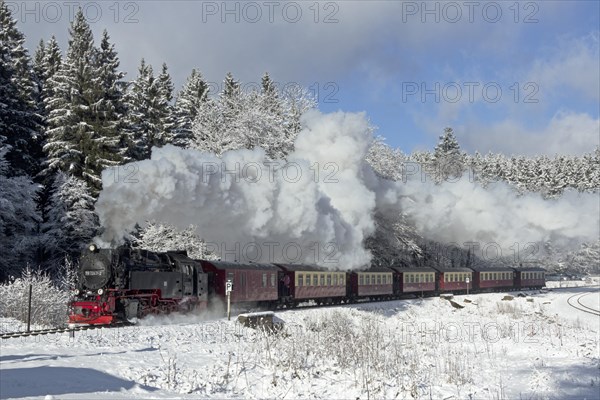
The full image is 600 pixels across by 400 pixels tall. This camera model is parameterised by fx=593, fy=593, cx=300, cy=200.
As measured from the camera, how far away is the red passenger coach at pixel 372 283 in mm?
37531

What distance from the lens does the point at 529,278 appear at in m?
58.6

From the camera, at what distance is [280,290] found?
31250 millimetres

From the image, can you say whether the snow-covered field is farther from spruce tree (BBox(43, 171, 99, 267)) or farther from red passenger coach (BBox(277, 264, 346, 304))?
spruce tree (BBox(43, 171, 99, 267))

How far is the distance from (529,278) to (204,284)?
43.1 metres

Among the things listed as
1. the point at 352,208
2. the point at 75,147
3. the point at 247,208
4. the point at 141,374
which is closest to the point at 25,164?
the point at 75,147

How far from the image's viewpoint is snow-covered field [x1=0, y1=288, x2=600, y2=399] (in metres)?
12.0

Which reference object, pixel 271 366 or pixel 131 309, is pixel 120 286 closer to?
pixel 131 309

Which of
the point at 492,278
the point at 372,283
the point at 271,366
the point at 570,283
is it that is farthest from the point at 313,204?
the point at 570,283

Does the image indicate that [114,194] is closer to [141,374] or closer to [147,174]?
[147,174]

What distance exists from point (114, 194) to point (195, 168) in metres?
4.33

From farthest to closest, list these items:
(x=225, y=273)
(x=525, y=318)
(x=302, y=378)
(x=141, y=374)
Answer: (x=525, y=318) < (x=225, y=273) < (x=302, y=378) < (x=141, y=374)

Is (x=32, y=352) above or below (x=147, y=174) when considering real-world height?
below

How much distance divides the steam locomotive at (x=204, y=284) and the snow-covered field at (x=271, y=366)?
120 centimetres

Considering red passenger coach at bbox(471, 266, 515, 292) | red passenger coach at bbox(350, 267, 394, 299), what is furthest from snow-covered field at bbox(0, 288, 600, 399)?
red passenger coach at bbox(471, 266, 515, 292)
